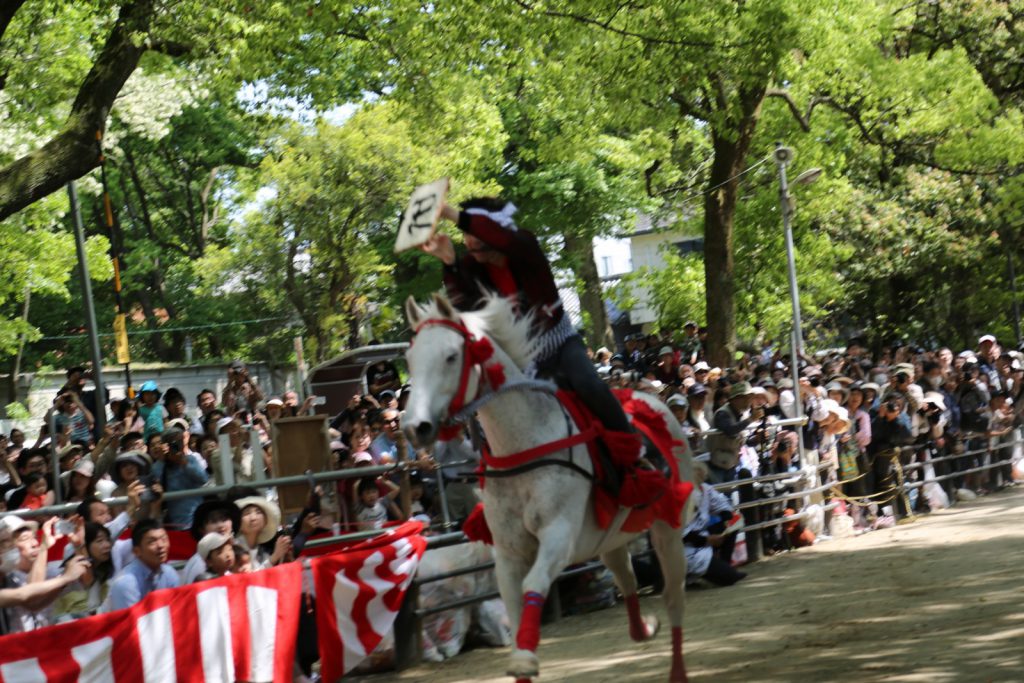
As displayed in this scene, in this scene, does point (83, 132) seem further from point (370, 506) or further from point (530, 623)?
point (530, 623)

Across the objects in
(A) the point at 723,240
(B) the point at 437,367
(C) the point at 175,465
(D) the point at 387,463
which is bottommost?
(D) the point at 387,463

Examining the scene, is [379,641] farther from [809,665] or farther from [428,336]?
[428,336]

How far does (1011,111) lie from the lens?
32.8 metres

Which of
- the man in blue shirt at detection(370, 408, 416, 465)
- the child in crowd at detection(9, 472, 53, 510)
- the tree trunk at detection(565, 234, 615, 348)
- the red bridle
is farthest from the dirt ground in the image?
the tree trunk at detection(565, 234, 615, 348)

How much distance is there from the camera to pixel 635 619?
961 cm

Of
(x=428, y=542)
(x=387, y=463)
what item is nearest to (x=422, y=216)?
(x=428, y=542)

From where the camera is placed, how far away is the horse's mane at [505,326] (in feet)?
25.5

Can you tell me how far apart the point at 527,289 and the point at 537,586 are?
177cm

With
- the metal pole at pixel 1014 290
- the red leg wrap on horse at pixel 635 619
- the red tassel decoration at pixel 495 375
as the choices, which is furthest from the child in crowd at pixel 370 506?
the metal pole at pixel 1014 290

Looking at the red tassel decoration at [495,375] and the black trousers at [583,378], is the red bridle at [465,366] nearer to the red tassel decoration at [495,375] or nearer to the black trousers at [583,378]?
the red tassel decoration at [495,375]

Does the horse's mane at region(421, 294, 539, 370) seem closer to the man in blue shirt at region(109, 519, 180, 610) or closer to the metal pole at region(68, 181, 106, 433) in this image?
the man in blue shirt at region(109, 519, 180, 610)

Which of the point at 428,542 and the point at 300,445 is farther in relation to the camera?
the point at 300,445

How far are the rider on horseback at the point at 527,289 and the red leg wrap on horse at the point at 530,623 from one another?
1326mm

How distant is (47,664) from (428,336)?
2.99 metres
